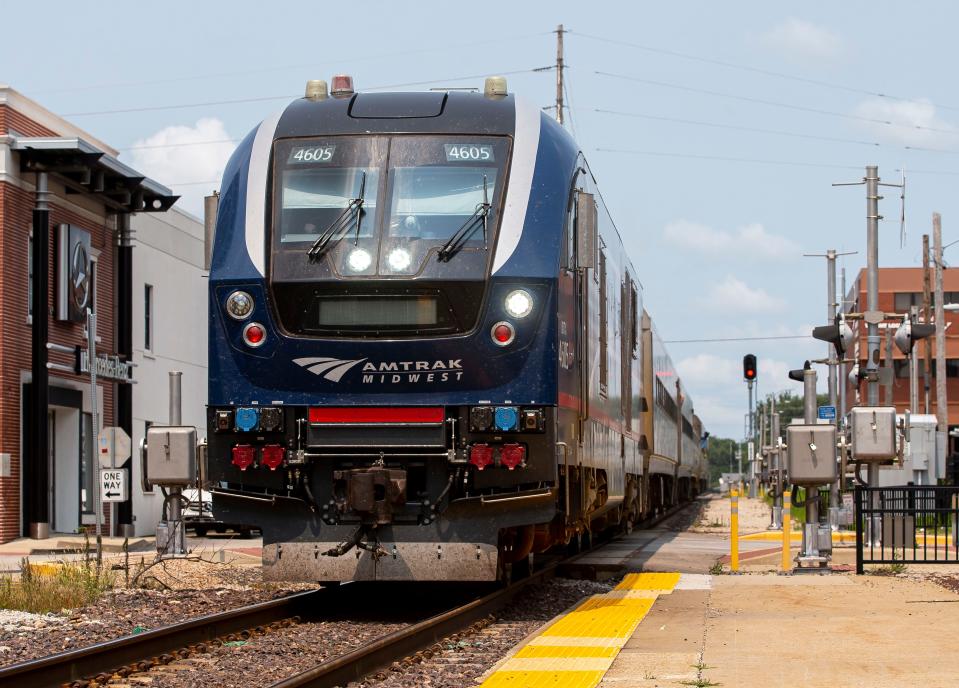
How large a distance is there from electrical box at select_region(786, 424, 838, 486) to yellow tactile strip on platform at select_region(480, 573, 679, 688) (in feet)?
10.5

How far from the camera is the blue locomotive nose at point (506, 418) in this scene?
10.9 metres

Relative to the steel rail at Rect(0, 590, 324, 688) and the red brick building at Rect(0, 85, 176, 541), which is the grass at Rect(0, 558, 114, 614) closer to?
the steel rail at Rect(0, 590, 324, 688)

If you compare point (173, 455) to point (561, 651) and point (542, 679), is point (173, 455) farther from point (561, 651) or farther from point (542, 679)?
point (542, 679)

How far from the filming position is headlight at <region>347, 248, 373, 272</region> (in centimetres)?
1116

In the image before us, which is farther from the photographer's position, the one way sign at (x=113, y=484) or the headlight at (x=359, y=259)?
the one way sign at (x=113, y=484)

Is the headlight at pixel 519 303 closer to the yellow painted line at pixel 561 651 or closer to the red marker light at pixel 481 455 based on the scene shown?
the red marker light at pixel 481 455

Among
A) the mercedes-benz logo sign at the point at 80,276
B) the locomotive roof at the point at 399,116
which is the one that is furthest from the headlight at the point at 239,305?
the mercedes-benz logo sign at the point at 80,276

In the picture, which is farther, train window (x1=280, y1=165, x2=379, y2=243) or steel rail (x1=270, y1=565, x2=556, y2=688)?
train window (x1=280, y1=165, x2=379, y2=243)

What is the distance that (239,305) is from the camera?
1123 cm

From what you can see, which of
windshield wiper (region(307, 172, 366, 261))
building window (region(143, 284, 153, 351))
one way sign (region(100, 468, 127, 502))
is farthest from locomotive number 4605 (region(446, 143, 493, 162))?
building window (region(143, 284, 153, 351))

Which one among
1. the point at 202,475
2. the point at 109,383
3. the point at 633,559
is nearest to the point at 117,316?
the point at 109,383

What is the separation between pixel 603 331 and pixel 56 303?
1919 centimetres

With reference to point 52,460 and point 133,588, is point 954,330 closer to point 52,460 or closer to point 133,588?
point 52,460

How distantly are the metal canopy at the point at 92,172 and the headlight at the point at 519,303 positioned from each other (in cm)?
2018
